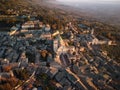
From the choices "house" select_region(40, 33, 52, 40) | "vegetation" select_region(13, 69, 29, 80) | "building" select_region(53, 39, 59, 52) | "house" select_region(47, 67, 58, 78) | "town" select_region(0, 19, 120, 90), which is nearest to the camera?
"vegetation" select_region(13, 69, 29, 80)

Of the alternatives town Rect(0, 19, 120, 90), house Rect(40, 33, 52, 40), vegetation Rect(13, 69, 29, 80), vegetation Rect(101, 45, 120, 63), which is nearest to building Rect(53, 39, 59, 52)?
town Rect(0, 19, 120, 90)

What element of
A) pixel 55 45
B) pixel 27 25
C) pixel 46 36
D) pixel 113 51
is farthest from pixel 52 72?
pixel 27 25

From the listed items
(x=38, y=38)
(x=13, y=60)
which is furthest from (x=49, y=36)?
(x=13, y=60)

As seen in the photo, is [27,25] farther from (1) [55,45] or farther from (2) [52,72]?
(2) [52,72]

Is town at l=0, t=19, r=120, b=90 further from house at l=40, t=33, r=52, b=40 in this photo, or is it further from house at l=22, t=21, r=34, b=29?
house at l=22, t=21, r=34, b=29

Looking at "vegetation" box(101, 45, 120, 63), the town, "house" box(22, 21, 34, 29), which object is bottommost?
→ "vegetation" box(101, 45, 120, 63)

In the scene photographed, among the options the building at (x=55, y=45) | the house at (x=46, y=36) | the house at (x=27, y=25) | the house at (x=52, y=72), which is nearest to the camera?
the house at (x=52, y=72)

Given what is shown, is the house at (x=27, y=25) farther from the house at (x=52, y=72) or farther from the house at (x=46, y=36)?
the house at (x=52, y=72)

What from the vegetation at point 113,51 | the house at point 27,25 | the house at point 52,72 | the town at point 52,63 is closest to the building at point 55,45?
the town at point 52,63
